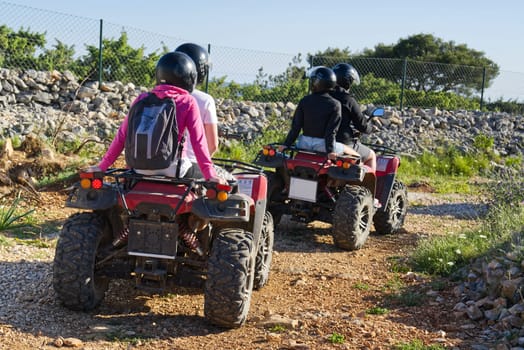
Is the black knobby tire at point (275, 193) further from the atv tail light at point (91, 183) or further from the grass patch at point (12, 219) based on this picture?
the atv tail light at point (91, 183)

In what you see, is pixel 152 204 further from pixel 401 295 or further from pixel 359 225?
pixel 359 225

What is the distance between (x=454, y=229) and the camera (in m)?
9.39

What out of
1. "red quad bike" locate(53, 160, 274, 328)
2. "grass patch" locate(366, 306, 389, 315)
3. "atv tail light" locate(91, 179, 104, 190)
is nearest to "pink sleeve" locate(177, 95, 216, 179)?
"red quad bike" locate(53, 160, 274, 328)

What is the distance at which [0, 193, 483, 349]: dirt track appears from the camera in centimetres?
469

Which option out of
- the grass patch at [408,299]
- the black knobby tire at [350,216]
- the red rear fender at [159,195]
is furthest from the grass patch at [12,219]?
the grass patch at [408,299]

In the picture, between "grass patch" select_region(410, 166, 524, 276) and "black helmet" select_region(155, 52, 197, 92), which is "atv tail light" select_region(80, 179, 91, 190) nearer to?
"black helmet" select_region(155, 52, 197, 92)

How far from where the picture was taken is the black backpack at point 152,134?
4641 mm

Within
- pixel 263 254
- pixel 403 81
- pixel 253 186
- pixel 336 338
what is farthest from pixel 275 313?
→ pixel 403 81

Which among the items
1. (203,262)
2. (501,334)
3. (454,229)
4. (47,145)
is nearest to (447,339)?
(501,334)

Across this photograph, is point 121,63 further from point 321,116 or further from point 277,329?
point 277,329

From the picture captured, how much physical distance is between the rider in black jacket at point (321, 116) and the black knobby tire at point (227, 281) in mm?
3045

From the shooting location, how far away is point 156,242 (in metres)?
4.79

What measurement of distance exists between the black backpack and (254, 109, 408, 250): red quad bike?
319 centimetres

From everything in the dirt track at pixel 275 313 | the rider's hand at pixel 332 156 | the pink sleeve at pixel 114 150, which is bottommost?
the dirt track at pixel 275 313
